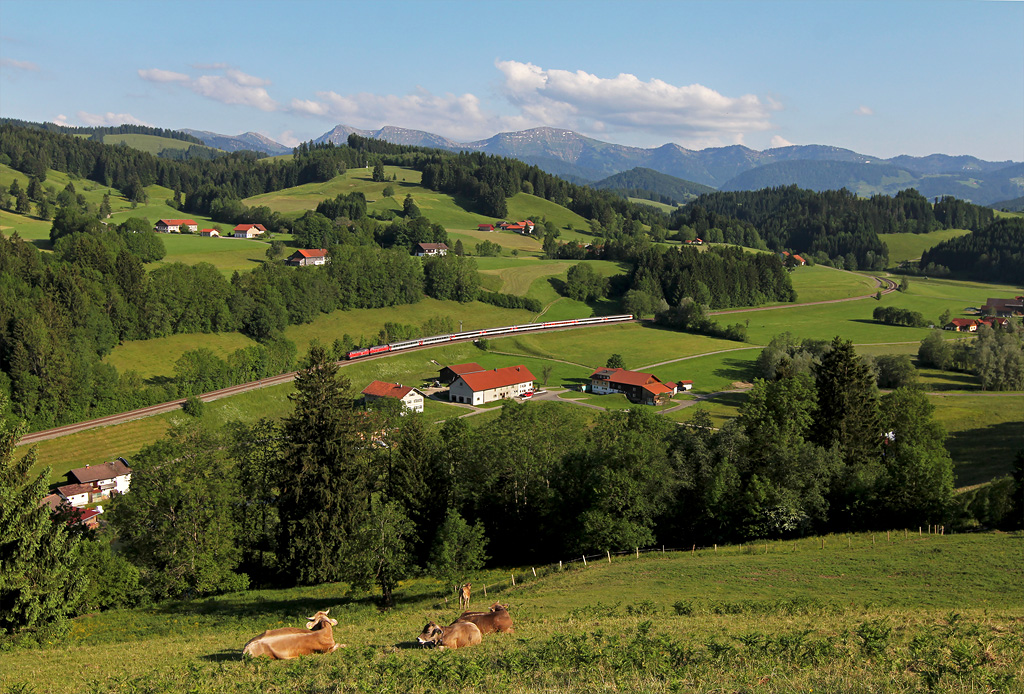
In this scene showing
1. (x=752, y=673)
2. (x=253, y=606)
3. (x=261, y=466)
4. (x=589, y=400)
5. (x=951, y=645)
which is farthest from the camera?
(x=589, y=400)

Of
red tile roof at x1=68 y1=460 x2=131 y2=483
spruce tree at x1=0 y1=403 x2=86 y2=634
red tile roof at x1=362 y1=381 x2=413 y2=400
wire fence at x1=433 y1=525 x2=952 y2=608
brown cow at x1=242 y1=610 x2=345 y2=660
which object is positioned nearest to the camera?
brown cow at x1=242 y1=610 x2=345 y2=660

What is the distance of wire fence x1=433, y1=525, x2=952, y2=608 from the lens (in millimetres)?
29281

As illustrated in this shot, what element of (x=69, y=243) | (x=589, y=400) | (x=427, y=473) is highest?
(x=69, y=243)

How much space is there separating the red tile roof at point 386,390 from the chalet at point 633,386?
93.8ft

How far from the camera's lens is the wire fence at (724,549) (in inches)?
1153

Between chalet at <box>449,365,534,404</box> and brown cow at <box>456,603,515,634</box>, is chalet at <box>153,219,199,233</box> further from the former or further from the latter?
brown cow at <box>456,603,515,634</box>

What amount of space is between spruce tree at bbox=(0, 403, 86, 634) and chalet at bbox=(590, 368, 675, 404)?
250 ft

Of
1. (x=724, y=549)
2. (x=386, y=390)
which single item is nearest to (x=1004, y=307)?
(x=386, y=390)

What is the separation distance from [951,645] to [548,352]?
328 ft

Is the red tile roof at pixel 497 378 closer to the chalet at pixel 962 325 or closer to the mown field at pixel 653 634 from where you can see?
the mown field at pixel 653 634

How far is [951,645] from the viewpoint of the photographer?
13250 millimetres

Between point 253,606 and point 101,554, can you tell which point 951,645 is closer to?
point 253,606

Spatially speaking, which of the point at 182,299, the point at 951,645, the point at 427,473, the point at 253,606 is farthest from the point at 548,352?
the point at 951,645

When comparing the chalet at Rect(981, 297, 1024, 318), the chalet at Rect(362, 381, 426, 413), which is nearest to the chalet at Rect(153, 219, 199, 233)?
the chalet at Rect(362, 381, 426, 413)
